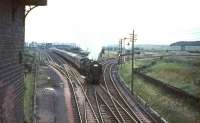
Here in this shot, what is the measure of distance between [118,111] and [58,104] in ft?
18.4

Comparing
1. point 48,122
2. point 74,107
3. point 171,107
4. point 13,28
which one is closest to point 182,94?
point 171,107

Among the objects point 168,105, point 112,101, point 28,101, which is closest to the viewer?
point 28,101

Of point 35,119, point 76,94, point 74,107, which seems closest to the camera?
point 35,119

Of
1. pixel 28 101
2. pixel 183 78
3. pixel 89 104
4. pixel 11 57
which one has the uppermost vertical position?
pixel 11 57

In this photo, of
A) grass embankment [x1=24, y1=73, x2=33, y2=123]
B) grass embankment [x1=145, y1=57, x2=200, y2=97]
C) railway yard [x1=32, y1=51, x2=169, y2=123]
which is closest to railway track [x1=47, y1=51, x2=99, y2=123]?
railway yard [x1=32, y1=51, x2=169, y2=123]

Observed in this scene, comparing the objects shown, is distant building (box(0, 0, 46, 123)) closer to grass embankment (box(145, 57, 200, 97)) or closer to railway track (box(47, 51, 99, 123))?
railway track (box(47, 51, 99, 123))

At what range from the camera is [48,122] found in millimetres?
25391

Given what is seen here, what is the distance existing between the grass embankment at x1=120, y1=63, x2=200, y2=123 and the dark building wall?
47.2ft

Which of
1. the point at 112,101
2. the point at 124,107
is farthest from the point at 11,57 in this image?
the point at 112,101

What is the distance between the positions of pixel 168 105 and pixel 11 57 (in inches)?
789

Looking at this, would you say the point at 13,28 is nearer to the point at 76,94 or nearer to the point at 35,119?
the point at 35,119

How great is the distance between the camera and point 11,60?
47.1ft

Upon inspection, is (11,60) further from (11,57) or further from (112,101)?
(112,101)

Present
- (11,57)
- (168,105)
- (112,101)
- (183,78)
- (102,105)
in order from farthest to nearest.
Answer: (183,78), (112,101), (102,105), (168,105), (11,57)
